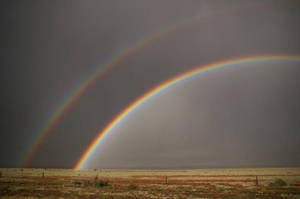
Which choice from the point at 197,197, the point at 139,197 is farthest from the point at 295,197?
the point at 139,197

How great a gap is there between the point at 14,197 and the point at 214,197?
829 inches

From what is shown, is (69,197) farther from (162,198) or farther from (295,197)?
(295,197)

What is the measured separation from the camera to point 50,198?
87.2 feet

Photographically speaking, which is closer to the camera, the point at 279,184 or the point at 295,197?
the point at 295,197

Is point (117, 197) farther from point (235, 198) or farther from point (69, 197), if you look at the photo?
point (235, 198)

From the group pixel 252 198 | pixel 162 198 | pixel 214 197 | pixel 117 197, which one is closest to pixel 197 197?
pixel 214 197

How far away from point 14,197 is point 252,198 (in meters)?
24.8

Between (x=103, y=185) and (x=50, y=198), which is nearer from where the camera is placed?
(x=50, y=198)

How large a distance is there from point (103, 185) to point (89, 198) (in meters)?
14.3

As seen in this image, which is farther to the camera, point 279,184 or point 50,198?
point 279,184

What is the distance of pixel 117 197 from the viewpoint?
27.4 m

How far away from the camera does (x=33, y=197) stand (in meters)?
27.1

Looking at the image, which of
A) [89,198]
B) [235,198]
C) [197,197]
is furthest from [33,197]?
[235,198]

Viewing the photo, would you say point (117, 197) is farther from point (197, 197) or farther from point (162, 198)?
point (197, 197)
